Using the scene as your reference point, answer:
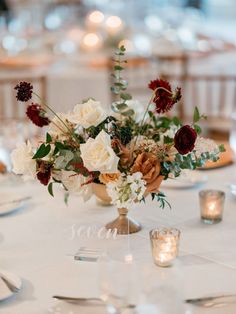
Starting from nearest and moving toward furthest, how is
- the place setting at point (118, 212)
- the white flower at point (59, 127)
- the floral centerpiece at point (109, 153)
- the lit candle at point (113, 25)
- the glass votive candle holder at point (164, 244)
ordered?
1. the place setting at point (118, 212)
2. the glass votive candle holder at point (164, 244)
3. the floral centerpiece at point (109, 153)
4. the white flower at point (59, 127)
5. the lit candle at point (113, 25)

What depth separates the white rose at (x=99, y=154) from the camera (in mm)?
1199

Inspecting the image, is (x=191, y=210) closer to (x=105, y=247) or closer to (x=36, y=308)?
(x=105, y=247)

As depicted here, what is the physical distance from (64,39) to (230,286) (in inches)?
170

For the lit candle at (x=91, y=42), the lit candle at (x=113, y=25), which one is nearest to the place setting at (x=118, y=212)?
the lit candle at (x=91, y=42)

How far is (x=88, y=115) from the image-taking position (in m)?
1.25

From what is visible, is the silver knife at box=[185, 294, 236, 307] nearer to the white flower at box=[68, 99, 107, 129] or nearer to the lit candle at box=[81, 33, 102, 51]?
the white flower at box=[68, 99, 107, 129]

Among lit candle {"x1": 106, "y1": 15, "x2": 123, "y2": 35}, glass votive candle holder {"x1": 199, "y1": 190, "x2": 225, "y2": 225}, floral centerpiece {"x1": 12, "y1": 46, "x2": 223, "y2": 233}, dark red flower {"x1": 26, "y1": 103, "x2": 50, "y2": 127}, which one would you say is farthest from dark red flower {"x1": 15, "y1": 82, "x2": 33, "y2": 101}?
lit candle {"x1": 106, "y1": 15, "x2": 123, "y2": 35}

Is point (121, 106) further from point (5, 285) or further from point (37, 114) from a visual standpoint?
point (5, 285)

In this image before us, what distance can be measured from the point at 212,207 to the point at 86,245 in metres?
0.36

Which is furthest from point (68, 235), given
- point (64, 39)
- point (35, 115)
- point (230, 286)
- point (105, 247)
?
point (64, 39)

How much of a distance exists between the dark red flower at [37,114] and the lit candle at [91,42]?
12.3ft

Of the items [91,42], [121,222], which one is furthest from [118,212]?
[91,42]

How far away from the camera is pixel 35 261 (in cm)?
127

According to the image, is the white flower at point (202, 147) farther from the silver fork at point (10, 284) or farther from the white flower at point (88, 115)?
the silver fork at point (10, 284)
